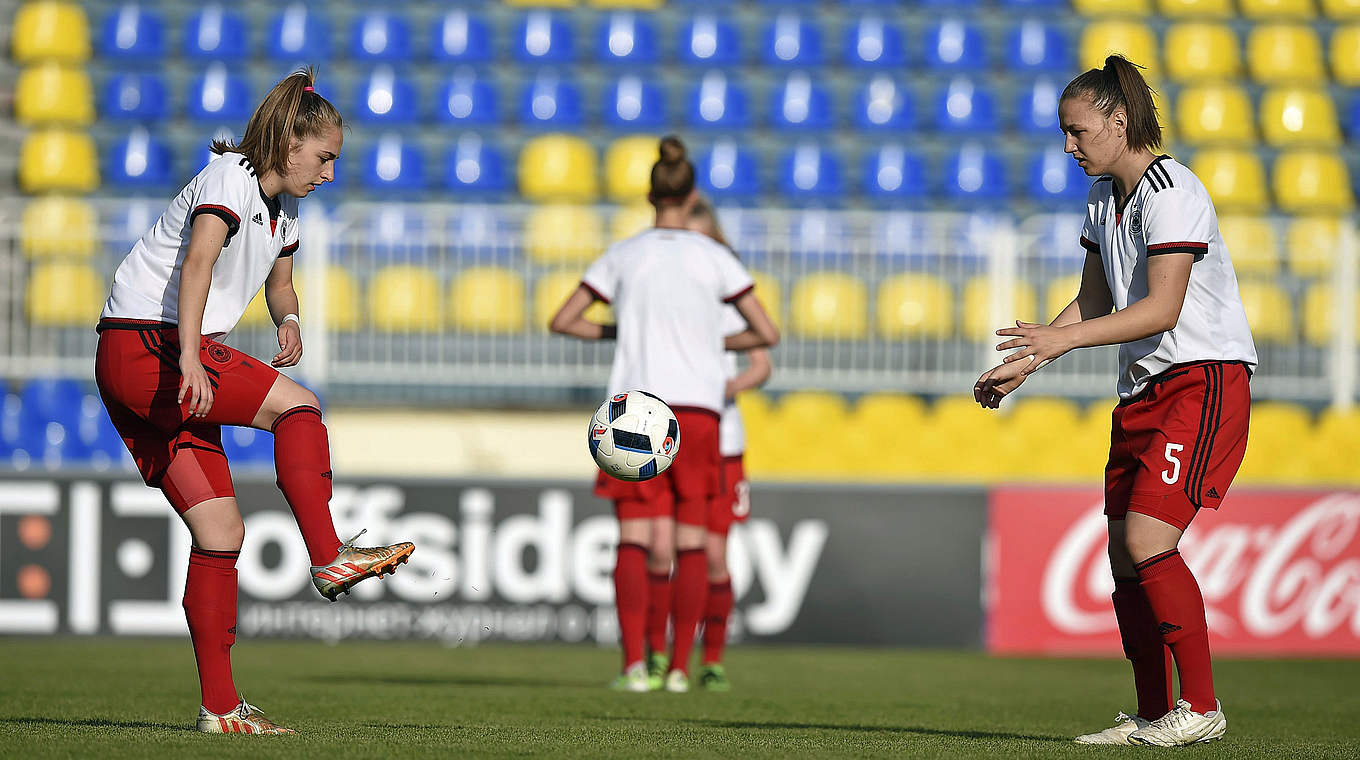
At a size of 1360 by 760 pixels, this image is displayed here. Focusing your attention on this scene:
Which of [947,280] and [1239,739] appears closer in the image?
[1239,739]

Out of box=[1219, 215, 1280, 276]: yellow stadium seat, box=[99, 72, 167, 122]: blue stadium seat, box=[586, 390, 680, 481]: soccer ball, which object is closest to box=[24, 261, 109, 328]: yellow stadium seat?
box=[99, 72, 167, 122]: blue stadium seat

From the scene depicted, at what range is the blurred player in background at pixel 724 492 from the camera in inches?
255

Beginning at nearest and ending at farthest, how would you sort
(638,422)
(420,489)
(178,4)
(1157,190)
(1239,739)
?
(1157,190), (1239,739), (638,422), (420,489), (178,4)

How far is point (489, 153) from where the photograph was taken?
12.2 metres

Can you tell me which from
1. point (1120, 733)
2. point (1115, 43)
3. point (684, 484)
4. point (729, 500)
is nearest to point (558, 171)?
point (1115, 43)

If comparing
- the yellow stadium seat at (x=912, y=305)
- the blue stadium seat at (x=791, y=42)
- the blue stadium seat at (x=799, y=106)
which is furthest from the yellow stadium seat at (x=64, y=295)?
the blue stadium seat at (x=791, y=42)

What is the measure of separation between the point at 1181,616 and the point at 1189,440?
449 mm

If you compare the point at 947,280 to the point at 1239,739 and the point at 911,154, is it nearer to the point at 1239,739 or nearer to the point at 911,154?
the point at 911,154

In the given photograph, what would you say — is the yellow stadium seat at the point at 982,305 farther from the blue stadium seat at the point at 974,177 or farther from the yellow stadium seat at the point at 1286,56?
the yellow stadium seat at the point at 1286,56

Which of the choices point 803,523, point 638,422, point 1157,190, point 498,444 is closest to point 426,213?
point 498,444

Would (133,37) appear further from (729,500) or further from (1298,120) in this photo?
(1298,120)

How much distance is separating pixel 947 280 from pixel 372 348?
11.2 feet

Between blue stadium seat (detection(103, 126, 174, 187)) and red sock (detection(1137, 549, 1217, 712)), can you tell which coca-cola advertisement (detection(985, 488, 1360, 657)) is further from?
blue stadium seat (detection(103, 126, 174, 187))

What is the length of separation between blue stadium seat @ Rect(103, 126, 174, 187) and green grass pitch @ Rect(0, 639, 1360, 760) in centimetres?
452
